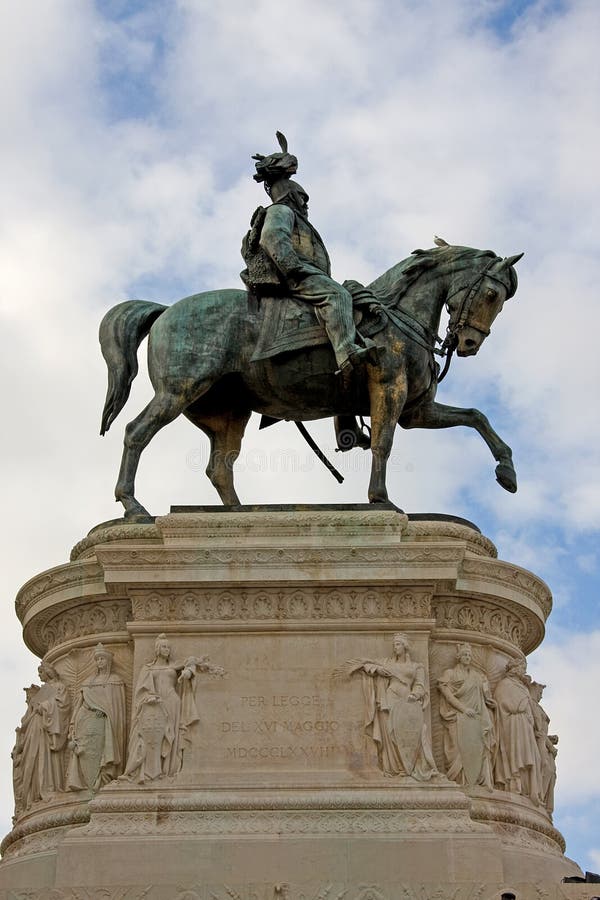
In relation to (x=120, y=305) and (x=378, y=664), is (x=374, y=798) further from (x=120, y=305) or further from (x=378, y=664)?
(x=120, y=305)

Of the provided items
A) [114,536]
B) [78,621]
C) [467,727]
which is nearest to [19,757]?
[78,621]

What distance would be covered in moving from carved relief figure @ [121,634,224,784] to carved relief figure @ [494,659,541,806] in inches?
137

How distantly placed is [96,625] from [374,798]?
4155mm

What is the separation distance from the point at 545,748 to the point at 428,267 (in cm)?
651

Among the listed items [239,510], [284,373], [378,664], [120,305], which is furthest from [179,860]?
[120,305]

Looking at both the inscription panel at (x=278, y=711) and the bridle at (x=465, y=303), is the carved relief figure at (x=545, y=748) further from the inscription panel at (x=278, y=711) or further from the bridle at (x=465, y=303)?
the bridle at (x=465, y=303)

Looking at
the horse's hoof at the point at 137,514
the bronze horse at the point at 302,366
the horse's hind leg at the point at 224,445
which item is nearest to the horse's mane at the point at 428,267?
the bronze horse at the point at 302,366

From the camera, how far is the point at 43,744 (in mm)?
19922

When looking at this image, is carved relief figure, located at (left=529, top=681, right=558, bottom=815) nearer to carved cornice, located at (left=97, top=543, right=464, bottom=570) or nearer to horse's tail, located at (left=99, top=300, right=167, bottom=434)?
carved cornice, located at (left=97, top=543, right=464, bottom=570)

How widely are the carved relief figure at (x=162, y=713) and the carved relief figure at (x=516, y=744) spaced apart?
3.49 m

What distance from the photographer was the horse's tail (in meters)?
22.1

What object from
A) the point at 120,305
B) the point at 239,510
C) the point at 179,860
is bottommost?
the point at 179,860

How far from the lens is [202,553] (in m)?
19.8

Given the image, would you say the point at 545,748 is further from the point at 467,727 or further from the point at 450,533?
the point at 450,533
